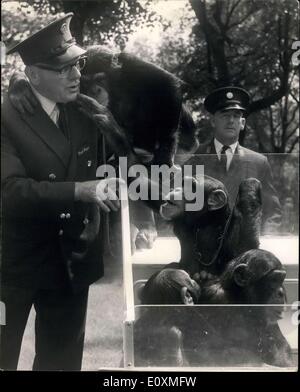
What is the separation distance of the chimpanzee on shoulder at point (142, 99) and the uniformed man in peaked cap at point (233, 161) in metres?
0.13

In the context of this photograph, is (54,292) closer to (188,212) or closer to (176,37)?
(188,212)

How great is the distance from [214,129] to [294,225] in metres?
0.69

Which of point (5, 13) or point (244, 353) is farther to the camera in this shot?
point (5, 13)

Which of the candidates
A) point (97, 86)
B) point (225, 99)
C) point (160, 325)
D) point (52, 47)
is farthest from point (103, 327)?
point (52, 47)

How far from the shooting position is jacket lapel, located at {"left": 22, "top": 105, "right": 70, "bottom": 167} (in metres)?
3.24

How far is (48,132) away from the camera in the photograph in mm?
3256

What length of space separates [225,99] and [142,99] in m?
0.46

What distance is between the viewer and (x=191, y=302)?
3182 mm

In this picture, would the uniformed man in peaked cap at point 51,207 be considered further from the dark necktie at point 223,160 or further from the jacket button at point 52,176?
the dark necktie at point 223,160

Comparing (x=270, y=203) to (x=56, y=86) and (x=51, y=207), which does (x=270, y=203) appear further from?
(x=56, y=86)

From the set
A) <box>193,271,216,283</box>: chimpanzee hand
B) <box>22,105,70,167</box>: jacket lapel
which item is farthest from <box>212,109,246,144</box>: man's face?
<box>22,105,70,167</box>: jacket lapel

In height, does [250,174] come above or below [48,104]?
below

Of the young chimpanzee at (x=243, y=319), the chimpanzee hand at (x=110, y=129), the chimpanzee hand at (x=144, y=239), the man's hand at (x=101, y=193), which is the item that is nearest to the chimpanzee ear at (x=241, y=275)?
the young chimpanzee at (x=243, y=319)
